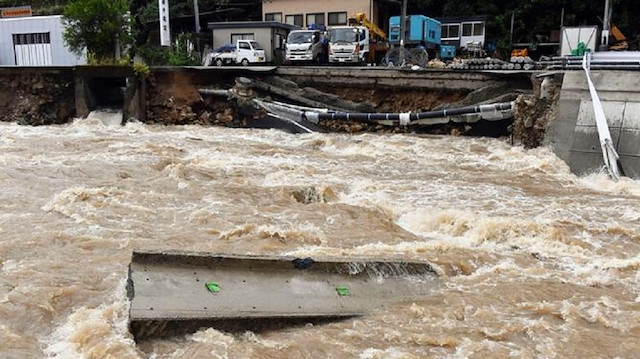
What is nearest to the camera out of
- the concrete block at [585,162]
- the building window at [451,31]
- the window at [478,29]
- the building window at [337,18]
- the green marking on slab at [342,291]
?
the green marking on slab at [342,291]

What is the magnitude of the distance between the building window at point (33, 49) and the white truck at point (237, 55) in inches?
377

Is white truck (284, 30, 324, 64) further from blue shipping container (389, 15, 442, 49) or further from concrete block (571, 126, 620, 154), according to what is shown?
concrete block (571, 126, 620, 154)

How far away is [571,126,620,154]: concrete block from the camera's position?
1339 centimetres

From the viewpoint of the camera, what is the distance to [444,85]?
64.6 feet

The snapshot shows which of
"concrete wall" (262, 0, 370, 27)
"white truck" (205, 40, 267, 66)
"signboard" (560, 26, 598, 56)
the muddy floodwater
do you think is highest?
"concrete wall" (262, 0, 370, 27)

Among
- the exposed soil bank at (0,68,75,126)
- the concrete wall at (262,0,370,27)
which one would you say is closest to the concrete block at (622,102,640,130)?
the exposed soil bank at (0,68,75,126)

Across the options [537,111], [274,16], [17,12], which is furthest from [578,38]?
[17,12]

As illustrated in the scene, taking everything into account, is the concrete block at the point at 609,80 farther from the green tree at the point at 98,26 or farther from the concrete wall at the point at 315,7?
the concrete wall at the point at 315,7

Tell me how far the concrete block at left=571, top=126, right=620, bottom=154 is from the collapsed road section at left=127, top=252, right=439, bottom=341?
8.09 m

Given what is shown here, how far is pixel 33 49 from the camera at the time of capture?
35.0 m

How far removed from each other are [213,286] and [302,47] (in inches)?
987

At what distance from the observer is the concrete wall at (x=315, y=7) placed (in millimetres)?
40656

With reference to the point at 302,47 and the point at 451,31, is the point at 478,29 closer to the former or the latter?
the point at 451,31

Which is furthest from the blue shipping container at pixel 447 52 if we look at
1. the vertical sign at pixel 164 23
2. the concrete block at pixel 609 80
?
the concrete block at pixel 609 80
